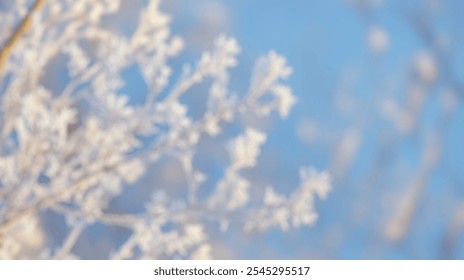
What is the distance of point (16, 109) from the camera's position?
1.96 meters

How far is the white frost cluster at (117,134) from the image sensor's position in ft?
5.74

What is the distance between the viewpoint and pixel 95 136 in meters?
1.86

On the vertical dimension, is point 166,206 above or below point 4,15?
below

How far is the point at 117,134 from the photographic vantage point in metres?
1.83

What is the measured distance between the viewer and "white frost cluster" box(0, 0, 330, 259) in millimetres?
1749
